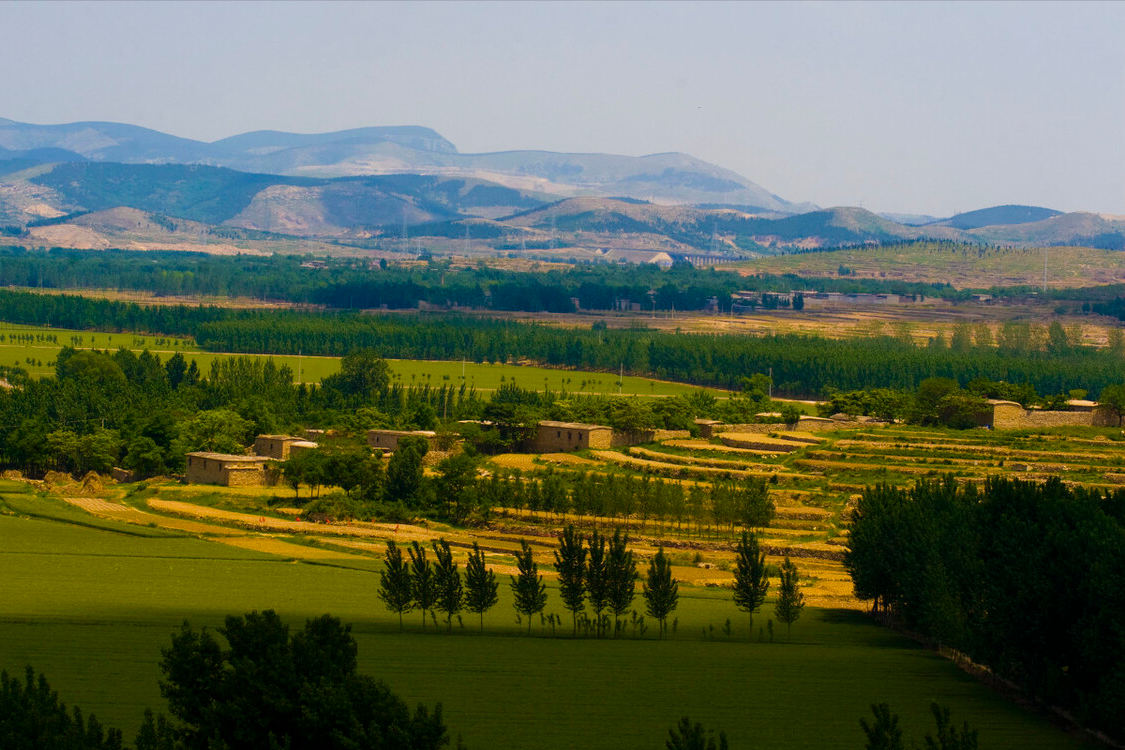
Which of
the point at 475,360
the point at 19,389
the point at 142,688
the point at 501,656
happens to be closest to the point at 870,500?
the point at 501,656

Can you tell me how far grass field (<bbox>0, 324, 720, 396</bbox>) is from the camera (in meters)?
102

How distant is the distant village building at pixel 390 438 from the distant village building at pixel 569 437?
18.3ft

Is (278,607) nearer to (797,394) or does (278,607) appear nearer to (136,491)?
(136,491)

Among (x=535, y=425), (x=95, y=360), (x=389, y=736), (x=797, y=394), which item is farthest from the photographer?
(x=797, y=394)

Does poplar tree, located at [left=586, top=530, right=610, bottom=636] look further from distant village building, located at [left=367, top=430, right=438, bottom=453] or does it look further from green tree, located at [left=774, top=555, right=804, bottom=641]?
distant village building, located at [left=367, top=430, right=438, bottom=453]

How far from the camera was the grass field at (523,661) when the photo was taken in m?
29.9

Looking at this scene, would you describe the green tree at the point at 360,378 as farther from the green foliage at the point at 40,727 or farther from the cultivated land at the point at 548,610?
the green foliage at the point at 40,727

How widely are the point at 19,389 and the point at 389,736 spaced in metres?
65.0

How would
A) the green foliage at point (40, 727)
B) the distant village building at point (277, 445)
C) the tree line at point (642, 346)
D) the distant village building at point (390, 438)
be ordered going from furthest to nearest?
1. the tree line at point (642, 346)
2. the distant village building at point (390, 438)
3. the distant village building at point (277, 445)
4. the green foliage at point (40, 727)

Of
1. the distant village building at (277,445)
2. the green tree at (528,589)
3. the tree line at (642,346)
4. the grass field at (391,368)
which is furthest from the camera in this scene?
the tree line at (642,346)

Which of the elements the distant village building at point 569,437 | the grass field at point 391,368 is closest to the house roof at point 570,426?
the distant village building at point 569,437

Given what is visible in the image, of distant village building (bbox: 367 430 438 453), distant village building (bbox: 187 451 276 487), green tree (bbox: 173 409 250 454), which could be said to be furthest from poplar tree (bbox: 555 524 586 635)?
green tree (bbox: 173 409 250 454)

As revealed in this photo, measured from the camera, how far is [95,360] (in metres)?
93.9

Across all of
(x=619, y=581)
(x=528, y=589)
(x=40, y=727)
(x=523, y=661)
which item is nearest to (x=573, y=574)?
(x=619, y=581)
